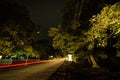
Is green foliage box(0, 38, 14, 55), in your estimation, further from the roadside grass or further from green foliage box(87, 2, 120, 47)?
green foliage box(87, 2, 120, 47)

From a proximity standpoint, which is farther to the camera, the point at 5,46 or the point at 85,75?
the point at 5,46

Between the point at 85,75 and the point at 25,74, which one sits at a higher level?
the point at 25,74

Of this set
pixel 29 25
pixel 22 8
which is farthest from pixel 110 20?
pixel 29 25

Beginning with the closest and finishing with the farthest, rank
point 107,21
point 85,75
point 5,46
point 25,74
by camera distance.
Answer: point 107,21 → point 25,74 → point 85,75 → point 5,46

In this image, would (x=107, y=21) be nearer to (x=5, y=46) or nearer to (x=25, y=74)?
(x=25, y=74)

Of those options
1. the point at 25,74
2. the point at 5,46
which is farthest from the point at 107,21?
the point at 5,46

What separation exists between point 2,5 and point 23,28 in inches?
312

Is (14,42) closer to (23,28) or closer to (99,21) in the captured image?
(23,28)

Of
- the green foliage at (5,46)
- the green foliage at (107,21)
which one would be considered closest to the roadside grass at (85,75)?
the green foliage at (107,21)

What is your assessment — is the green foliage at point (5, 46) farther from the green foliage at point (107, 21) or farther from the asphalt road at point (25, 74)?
the green foliage at point (107, 21)

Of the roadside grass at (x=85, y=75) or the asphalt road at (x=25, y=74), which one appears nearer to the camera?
the asphalt road at (x=25, y=74)

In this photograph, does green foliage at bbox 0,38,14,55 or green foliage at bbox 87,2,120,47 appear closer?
green foliage at bbox 87,2,120,47

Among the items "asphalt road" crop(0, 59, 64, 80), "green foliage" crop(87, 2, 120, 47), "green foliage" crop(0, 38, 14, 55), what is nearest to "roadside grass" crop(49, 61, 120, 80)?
"asphalt road" crop(0, 59, 64, 80)

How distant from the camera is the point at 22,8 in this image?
50750 mm
